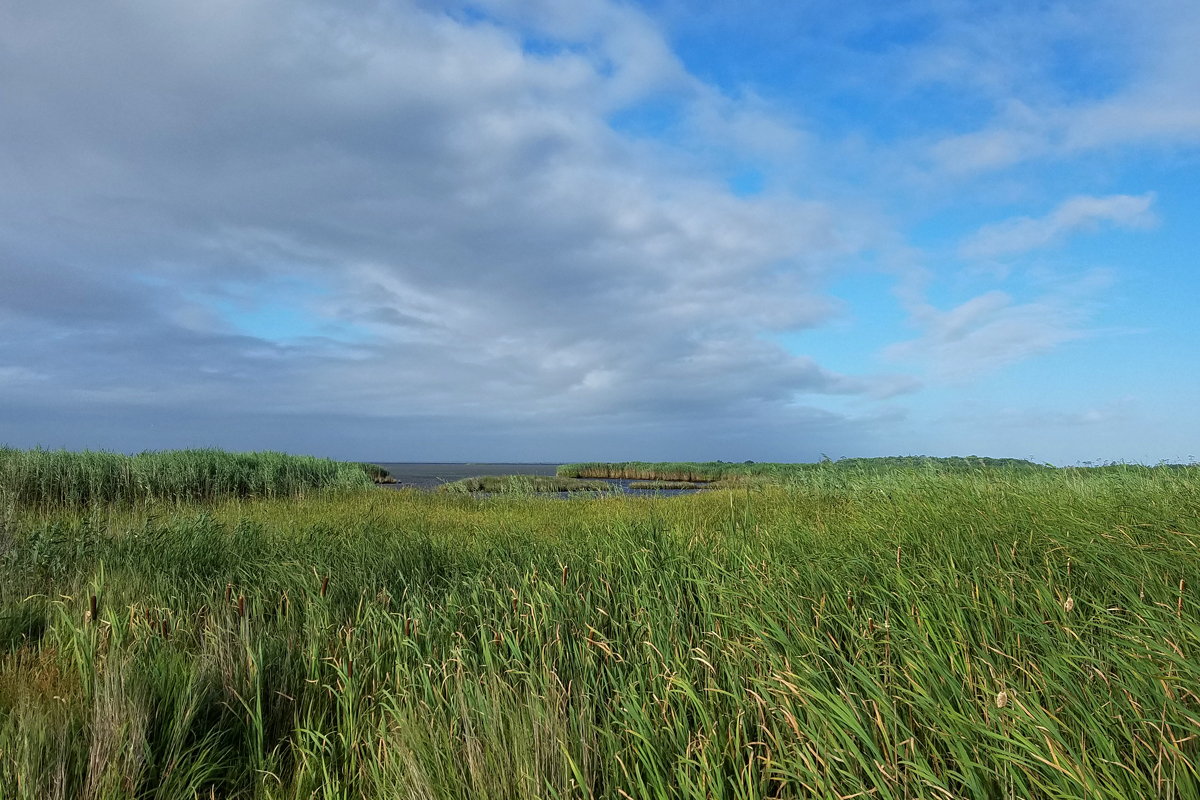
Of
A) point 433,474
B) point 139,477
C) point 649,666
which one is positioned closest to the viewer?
point 649,666

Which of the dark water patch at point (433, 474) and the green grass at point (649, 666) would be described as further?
the dark water patch at point (433, 474)

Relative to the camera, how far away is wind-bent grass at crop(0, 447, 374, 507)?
17234mm

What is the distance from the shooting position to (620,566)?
5.35 meters

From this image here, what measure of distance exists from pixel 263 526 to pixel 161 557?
321 centimetres

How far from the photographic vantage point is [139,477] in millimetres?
18188

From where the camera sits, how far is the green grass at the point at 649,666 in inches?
91.9

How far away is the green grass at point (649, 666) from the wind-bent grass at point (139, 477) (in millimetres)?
12470

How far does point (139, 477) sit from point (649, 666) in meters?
20.2

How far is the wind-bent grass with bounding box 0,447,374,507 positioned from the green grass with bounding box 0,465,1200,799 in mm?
12470

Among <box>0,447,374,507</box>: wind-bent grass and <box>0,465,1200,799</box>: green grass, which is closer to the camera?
<box>0,465,1200,799</box>: green grass

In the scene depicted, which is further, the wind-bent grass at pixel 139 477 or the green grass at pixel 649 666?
the wind-bent grass at pixel 139 477

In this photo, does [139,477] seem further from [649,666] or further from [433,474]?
[433,474]

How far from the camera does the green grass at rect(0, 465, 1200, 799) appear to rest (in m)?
2.33

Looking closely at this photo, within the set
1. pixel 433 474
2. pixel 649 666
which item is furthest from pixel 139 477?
pixel 433 474
